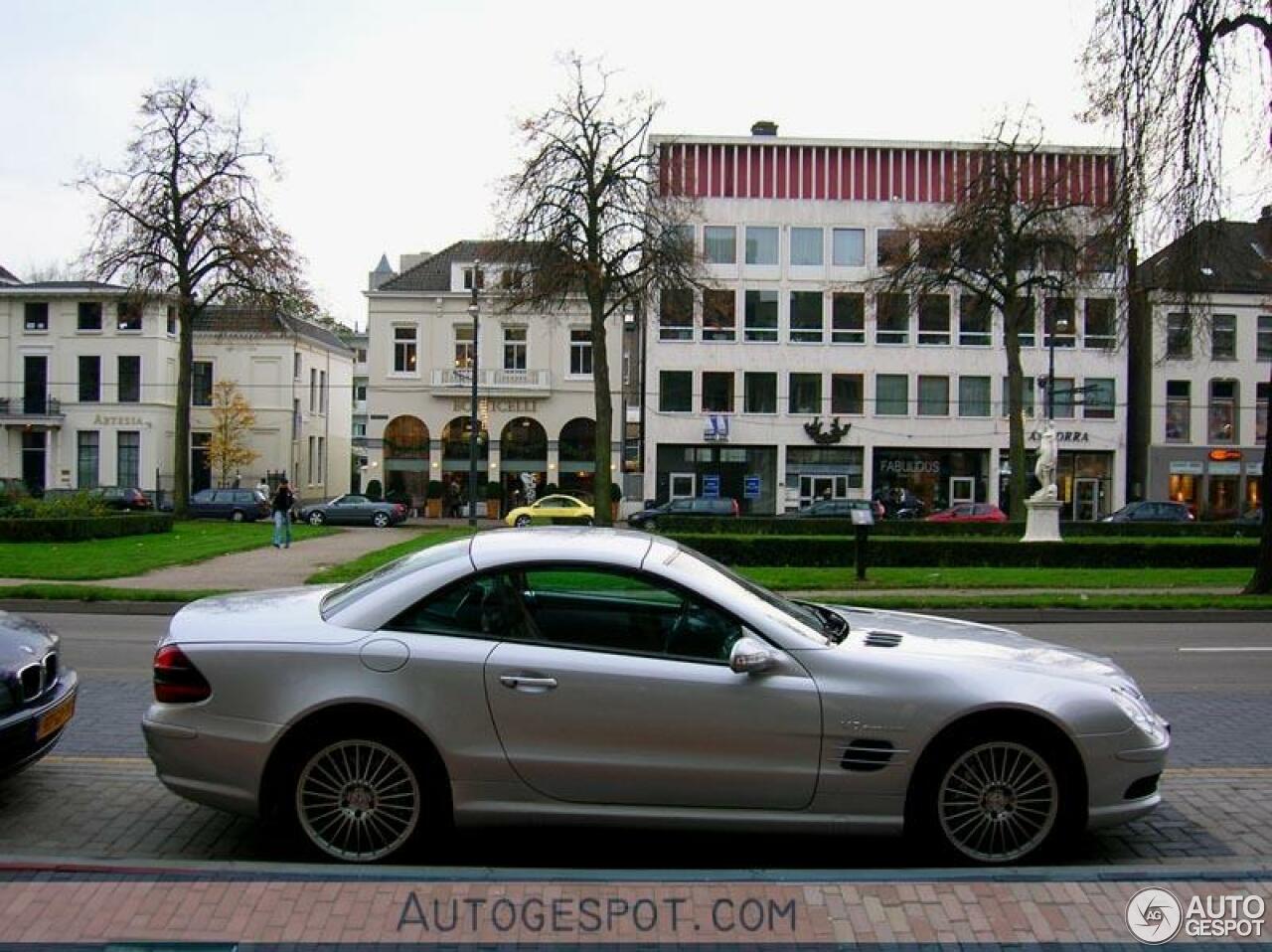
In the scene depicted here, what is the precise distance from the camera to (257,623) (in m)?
5.38

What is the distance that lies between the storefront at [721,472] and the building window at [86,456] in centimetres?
3019

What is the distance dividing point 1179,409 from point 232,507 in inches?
1747

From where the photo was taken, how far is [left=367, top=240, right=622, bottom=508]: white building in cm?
5678

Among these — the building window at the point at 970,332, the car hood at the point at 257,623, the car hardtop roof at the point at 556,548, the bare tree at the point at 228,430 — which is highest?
the building window at the point at 970,332

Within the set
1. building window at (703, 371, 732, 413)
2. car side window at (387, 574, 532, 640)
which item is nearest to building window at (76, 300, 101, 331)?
building window at (703, 371, 732, 413)

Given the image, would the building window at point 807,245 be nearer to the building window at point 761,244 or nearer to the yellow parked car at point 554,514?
the building window at point 761,244

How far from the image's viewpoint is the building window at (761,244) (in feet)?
183

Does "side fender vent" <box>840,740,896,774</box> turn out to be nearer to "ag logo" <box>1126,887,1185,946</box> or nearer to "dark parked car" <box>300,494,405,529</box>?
"ag logo" <box>1126,887,1185,946</box>

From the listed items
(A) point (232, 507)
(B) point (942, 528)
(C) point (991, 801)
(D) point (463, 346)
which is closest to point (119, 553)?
(B) point (942, 528)

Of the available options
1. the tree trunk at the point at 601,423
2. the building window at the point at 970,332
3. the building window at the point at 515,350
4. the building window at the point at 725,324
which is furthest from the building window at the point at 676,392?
the tree trunk at the point at 601,423

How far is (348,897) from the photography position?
3.89m

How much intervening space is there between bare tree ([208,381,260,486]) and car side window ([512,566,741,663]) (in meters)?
56.6

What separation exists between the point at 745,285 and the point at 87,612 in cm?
4351

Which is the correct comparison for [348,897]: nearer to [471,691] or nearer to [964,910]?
[471,691]
